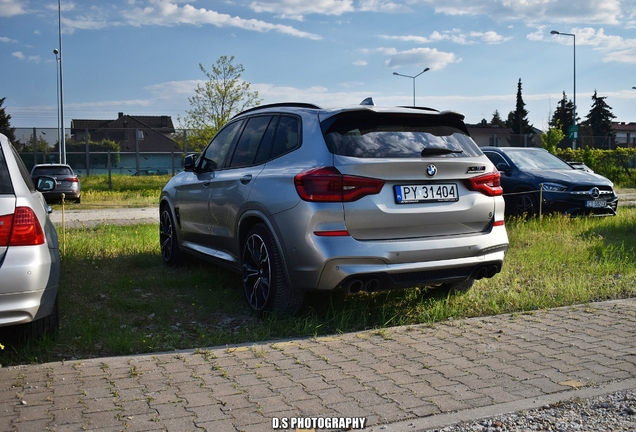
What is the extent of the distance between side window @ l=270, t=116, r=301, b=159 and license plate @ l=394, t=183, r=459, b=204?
3.11ft

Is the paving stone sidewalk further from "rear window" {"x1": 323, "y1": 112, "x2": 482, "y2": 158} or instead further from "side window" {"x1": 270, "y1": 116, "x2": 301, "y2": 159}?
"side window" {"x1": 270, "y1": 116, "x2": 301, "y2": 159}

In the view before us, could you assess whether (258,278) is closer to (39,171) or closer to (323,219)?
(323,219)

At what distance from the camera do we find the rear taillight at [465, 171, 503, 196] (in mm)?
5738

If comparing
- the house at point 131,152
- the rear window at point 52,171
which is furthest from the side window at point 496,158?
the house at point 131,152

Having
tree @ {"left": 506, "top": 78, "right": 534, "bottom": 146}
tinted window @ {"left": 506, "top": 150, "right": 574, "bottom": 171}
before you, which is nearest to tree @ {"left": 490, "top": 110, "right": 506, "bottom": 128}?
tree @ {"left": 506, "top": 78, "right": 534, "bottom": 146}

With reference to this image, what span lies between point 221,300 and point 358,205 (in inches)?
78.0

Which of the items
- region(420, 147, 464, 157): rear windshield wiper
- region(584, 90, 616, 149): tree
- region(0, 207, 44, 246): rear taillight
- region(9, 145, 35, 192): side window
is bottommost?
region(0, 207, 44, 246): rear taillight

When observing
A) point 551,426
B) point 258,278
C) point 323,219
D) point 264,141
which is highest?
point 264,141

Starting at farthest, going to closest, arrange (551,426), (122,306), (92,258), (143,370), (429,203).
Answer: (92,258), (122,306), (429,203), (143,370), (551,426)

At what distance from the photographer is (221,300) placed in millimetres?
6496

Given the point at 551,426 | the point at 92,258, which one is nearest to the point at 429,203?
the point at 551,426

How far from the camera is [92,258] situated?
8922 mm

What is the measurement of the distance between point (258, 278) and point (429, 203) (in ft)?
5.15

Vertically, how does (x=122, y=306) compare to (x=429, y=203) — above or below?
below
